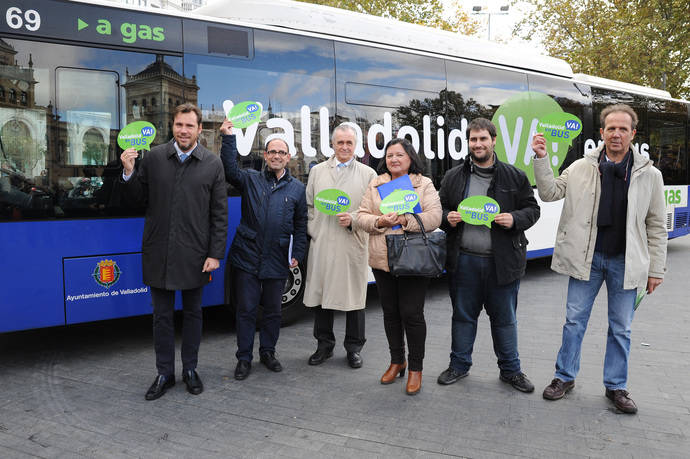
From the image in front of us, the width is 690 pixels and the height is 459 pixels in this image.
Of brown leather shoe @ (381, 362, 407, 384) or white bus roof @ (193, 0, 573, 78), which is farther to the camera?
white bus roof @ (193, 0, 573, 78)

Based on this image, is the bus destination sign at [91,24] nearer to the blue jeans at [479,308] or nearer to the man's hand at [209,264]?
the man's hand at [209,264]

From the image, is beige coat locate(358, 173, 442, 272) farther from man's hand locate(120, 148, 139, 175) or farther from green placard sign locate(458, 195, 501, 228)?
man's hand locate(120, 148, 139, 175)

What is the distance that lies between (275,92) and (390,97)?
157 centimetres

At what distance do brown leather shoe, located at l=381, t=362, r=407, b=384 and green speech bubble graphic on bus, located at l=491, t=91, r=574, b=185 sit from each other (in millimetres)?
4182

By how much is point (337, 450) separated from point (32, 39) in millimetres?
3932

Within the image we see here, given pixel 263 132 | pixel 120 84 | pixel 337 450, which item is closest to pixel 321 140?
pixel 263 132

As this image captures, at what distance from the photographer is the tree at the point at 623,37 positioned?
18.4m

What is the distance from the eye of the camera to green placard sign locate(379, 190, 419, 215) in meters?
3.95

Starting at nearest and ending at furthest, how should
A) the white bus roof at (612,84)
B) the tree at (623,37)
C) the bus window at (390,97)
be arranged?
1. the bus window at (390,97)
2. the white bus roof at (612,84)
3. the tree at (623,37)

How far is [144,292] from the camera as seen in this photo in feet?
16.7

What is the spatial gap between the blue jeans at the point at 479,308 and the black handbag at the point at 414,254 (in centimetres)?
35

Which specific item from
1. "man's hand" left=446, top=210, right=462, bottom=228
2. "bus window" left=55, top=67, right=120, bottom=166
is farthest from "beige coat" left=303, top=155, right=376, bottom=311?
"bus window" left=55, top=67, right=120, bottom=166

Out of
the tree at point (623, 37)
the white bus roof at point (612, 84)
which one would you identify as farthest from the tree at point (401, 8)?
the white bus roof at point (612, 84)

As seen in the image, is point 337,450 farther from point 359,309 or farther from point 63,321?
point 63,321
